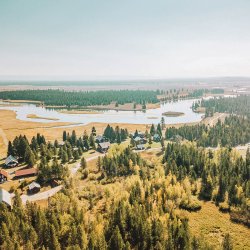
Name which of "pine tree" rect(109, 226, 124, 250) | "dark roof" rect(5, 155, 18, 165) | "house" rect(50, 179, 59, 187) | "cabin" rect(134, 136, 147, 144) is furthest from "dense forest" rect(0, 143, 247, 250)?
"cabin" rect(134, 136, 147, 144)

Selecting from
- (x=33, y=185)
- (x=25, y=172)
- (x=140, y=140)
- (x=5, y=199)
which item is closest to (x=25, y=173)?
(x=25, y=172)

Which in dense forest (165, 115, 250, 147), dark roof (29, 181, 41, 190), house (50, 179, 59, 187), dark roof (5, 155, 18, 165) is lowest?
house (50, 179, 59, 187)

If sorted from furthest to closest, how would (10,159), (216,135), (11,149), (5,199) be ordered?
(216,135), (11,149), (10,159), (5,199)

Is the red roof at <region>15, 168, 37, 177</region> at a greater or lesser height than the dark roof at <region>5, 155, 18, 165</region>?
lesser

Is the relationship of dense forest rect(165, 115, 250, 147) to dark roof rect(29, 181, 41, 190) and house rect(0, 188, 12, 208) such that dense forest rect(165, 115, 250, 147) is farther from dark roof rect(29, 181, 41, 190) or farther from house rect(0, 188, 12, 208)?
house rect(0, 188, 12, 208)

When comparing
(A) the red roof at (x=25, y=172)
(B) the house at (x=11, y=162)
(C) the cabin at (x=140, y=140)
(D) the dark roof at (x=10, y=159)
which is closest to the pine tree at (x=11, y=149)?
(D) the dark roof at (x=10, y=159)

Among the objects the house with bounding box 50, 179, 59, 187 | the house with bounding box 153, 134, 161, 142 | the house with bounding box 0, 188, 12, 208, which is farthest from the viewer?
the house with bounding box 153, 134, 161, 142

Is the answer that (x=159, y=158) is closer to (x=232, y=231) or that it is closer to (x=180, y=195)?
(x=180, y=195)

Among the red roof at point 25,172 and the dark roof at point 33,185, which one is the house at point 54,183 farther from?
the red roof at point 25,172

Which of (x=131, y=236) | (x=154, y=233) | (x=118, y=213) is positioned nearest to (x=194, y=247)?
(x=154, y=233)

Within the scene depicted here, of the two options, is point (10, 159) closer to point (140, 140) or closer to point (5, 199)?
point (5, 199)

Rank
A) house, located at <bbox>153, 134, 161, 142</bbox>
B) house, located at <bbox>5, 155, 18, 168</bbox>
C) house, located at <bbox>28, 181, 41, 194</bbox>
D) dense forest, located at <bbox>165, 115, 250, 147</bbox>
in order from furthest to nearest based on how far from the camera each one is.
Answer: house, located at <bbox>153, 134, 161, 142</bbox>, dense forest, located at <bbox>165, 115, 250, 147</bbox>, house, located at <bbox>5, 155, 18, 168</bbox>, house, located at <bbox>28, 181, 41, 194</bbox>
